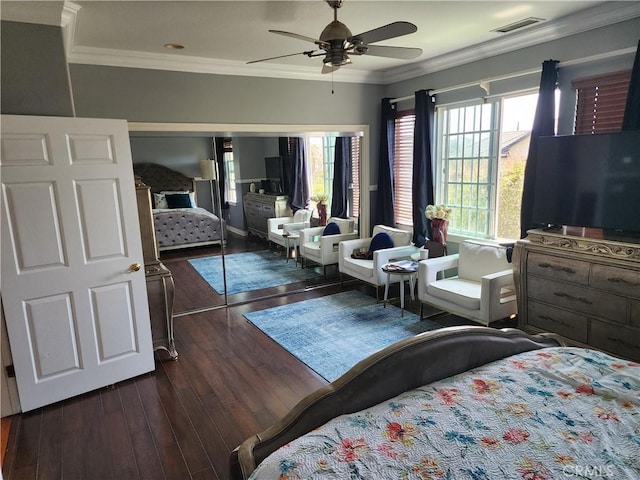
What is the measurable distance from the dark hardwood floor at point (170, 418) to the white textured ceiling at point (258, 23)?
261 centimetres

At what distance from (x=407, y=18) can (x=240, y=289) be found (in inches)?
139

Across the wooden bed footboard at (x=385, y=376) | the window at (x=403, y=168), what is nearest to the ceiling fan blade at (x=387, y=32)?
the wooden bed footboard at (x=385, y=376)

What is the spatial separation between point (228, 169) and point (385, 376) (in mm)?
3451

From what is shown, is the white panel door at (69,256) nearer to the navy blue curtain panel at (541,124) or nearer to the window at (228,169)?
the window at (228,169)

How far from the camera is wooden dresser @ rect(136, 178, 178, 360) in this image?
340 cm

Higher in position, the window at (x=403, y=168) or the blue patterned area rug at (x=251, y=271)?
the window at (x=403, y=168)

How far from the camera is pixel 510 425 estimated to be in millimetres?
1298

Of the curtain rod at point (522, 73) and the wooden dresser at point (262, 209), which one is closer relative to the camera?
the curtain rod at point (522, 73)

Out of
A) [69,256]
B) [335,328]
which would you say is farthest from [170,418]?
[335,328]

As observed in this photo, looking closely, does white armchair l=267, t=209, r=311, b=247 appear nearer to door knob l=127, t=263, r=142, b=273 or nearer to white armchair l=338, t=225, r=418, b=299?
white armchair l=338, t=225, r=418, b=299

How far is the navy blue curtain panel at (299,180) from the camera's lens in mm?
5084

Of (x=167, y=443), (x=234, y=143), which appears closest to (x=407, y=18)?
(x=234, y=143)

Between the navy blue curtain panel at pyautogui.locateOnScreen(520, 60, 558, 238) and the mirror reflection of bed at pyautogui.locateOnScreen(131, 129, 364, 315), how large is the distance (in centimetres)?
268

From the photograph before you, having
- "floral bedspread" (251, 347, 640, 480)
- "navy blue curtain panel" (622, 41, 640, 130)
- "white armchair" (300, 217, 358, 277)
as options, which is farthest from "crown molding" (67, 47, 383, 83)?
"floral bedspread" (251, 347, 640, 480)
